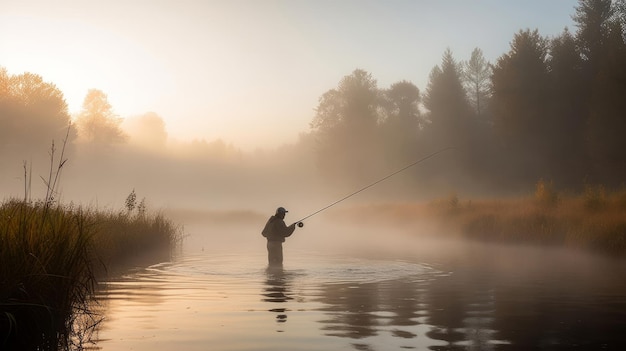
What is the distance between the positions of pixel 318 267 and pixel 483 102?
6801 cm

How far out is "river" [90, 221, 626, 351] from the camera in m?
8.86

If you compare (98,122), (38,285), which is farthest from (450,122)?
(38,285)

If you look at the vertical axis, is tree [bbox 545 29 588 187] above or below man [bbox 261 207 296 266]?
above

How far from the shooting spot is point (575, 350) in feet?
27.1

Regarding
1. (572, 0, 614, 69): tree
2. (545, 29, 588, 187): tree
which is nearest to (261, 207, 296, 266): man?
(545, 29, 588, 187): tree

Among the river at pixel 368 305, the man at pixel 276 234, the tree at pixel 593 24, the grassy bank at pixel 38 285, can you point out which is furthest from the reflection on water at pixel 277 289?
the tree at pixel 593 24

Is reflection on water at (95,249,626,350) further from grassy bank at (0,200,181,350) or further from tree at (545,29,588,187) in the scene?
tree at (545,29,588,187)

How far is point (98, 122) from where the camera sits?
75.9 metres

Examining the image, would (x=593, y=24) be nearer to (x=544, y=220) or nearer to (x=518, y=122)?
(x=518, y=122)

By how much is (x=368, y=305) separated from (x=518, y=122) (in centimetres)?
4470

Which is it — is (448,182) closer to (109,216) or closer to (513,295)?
(109,216)

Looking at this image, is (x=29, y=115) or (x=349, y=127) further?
(x=349, y=127)

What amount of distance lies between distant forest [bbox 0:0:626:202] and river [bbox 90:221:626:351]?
31.2m

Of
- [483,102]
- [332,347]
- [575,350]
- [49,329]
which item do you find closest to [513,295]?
[575,350]
